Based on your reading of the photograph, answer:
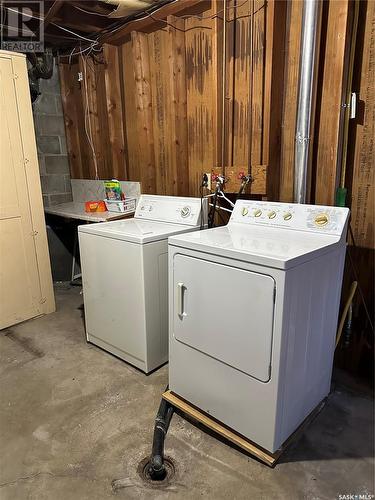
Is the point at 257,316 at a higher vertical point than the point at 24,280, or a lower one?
higher

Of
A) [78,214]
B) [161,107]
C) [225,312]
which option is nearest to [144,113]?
[161,107]

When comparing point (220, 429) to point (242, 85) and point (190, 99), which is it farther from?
point (190, 99)

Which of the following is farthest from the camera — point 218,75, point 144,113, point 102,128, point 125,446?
point 102,128

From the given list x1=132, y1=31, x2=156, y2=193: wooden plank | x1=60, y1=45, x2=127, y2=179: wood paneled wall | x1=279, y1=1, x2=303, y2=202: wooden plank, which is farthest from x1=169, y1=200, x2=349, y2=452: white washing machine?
x1=60, y1=45, x2=127, y2=179: wood paneled wall

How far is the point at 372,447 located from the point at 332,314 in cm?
62

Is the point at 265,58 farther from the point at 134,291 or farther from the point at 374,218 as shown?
the point at 134,291

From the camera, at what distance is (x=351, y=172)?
1.90 m

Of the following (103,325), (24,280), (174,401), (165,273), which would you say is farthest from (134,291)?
(24,280)

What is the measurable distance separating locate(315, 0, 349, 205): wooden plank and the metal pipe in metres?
0.09

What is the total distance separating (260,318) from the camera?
136 cm

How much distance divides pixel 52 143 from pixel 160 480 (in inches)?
137

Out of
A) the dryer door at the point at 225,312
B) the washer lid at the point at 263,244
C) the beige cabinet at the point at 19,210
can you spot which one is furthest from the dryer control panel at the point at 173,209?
the beige cabinet at the point at 19,210

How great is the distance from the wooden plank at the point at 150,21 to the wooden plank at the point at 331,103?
38.3 inches

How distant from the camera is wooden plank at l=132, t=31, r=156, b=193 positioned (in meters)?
2.75
